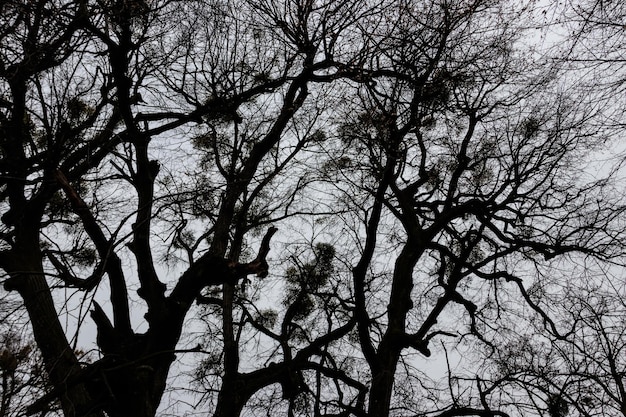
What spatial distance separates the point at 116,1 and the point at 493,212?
5.92 metres

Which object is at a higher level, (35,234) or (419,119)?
(419,119)

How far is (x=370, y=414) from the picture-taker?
596 cm

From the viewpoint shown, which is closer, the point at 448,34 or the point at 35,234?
the point at 35,234

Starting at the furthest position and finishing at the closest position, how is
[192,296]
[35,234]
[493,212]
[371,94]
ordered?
[493,212] < [371,94] < [35,234] < [192,296]

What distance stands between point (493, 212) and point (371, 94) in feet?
8.76

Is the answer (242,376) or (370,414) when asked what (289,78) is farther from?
(370,414)

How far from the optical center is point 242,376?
19.9 ft

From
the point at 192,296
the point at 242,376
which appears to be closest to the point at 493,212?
the point at 242,376

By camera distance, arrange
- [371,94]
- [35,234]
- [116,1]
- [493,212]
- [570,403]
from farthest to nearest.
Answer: [493,212] < [371,94] < [570,403] < [35,234] < [116,1]

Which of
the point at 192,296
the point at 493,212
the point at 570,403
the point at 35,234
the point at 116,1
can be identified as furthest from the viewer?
the point at 493,212

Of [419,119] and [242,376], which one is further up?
[419,119]

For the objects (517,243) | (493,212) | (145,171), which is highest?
(493,212)

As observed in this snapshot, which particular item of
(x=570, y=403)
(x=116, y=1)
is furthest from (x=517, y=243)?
(x=116, y=1)

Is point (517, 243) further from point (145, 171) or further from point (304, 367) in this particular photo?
point (145, 171)
